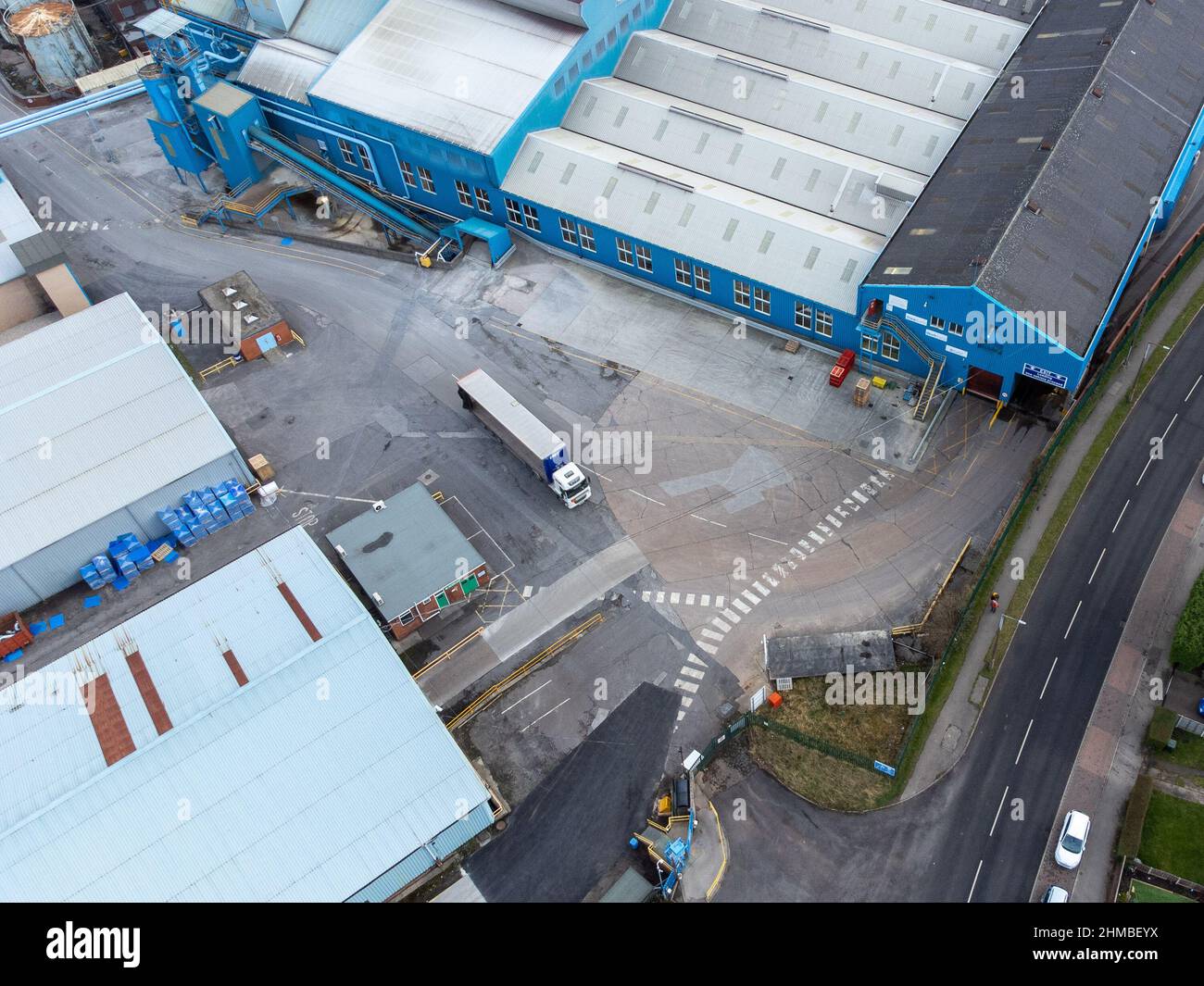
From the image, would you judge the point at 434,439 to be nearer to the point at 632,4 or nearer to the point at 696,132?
the point at 696,132

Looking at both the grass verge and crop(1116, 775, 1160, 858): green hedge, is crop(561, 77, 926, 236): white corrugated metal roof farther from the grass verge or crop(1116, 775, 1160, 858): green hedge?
the grass verge

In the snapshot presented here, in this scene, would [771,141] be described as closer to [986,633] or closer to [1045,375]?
[1045,375]

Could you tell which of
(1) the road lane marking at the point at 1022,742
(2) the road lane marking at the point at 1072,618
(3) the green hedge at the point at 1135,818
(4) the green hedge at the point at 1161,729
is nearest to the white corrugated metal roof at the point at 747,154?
(2) the road lane marking at the point at 1072,618

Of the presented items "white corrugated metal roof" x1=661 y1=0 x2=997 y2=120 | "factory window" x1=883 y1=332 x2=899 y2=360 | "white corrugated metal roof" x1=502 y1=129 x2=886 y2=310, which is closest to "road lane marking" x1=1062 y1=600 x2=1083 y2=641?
"factory window" x1=883 y1=332 x2=899 y2=360

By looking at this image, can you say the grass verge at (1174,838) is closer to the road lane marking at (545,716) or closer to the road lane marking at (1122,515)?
the road lane marking at (1122,515)

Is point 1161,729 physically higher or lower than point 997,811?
higher

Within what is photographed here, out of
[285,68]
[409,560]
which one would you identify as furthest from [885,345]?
[285,68]
